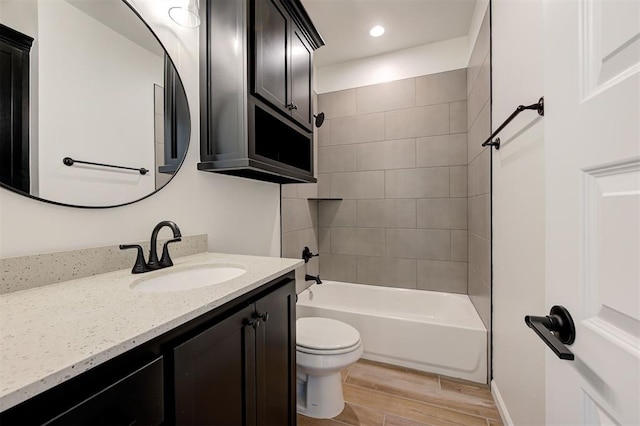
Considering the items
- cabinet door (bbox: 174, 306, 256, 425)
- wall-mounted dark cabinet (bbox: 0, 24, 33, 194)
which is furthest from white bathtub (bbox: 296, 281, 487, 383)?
wall-mounted dark cabinet (bbox: 0, 24, 33, 194)

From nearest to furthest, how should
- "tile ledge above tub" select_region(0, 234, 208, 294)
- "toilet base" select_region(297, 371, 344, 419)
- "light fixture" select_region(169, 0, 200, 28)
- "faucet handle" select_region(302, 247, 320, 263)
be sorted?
"tile ledge above tub" select_region(0, 234, 208, 294) < "light fixture" select_region(169, 0, 200, 28) < "toilet base" select_region(297, 371, 344, 419) < "faucet handle" select_region(302, 247, 320, 263)

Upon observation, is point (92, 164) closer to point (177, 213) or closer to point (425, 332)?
point (177, 213)

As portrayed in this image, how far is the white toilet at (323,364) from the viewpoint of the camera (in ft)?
4.82

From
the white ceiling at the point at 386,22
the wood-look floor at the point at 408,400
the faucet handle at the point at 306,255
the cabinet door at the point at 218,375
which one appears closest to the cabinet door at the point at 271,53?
the white ceiling at the point at 386,22

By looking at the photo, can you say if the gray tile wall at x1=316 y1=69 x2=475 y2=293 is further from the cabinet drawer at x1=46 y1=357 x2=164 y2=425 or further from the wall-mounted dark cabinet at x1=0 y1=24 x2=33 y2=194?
the cabinet drawer at x1=46 y1=357 x2=164 y2=425

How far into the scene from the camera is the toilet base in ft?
5.08

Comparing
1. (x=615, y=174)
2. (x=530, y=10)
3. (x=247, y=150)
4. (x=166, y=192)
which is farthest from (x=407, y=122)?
(x=615, y=174)

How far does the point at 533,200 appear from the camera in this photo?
110cm

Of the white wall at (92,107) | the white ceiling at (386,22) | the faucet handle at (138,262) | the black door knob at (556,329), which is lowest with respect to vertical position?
the black door knob at (556,329)

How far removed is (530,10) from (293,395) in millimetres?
1931

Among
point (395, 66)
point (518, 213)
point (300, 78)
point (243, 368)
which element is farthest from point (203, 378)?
point (395, 66)

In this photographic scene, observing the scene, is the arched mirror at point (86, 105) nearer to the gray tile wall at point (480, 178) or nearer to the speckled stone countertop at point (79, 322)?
the speckled stone countertop at point (79, 322)

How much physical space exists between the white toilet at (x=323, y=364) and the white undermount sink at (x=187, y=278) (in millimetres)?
666

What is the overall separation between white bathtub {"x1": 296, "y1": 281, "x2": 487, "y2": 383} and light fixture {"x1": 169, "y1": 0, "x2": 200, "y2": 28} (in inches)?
80.8
